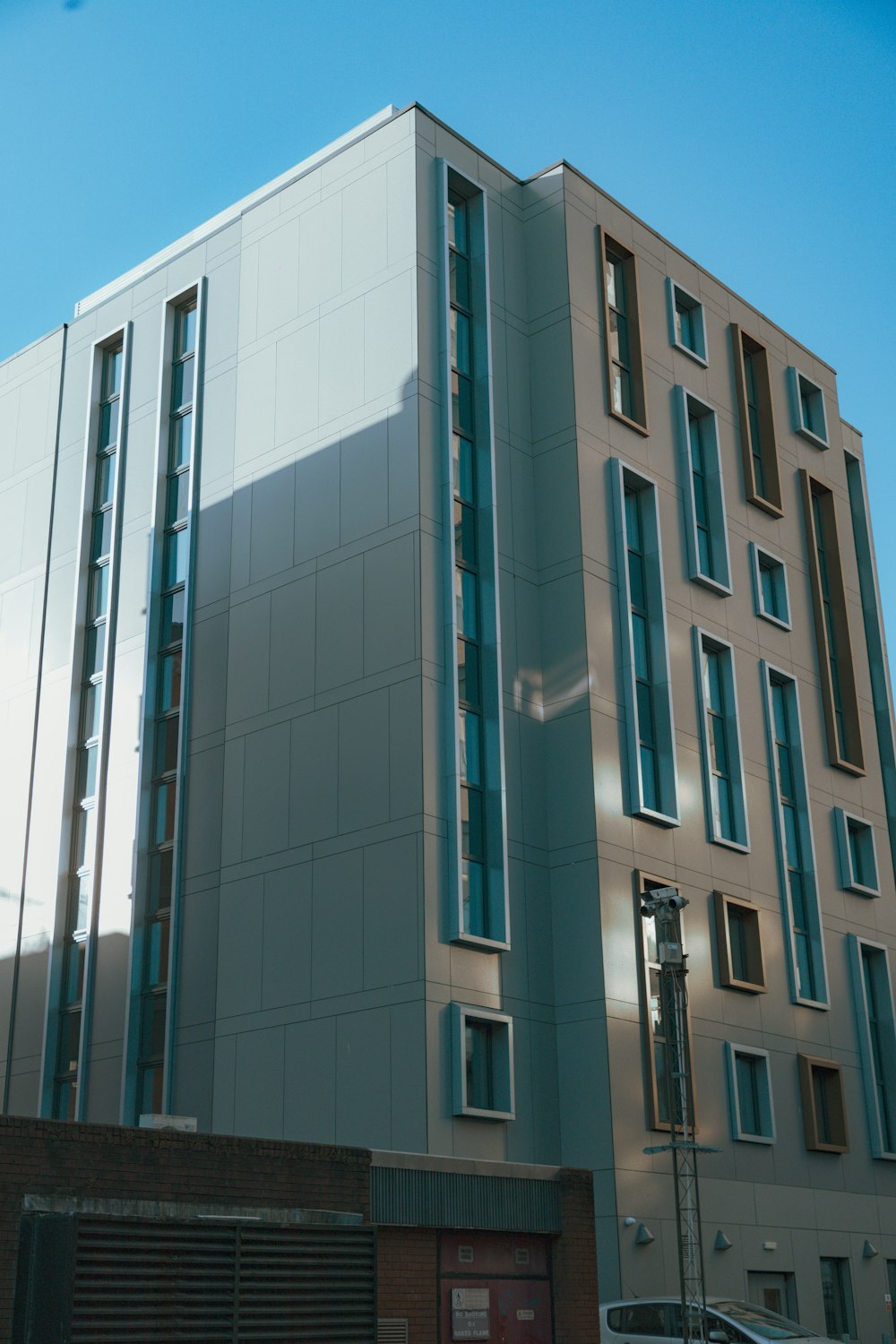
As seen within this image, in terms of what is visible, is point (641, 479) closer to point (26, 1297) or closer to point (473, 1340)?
point (473, 1340)

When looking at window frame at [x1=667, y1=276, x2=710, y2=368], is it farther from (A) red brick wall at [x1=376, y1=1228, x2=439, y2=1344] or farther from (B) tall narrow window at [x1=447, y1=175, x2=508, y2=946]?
(A) red brick wall at [x1=376, y1=1228, x2=439, y2=1344]

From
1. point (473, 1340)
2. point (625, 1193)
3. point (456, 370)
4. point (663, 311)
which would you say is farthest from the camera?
point (663, 311)

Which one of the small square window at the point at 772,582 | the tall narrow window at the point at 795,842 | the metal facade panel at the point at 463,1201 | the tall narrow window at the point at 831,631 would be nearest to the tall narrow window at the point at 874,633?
the tall narrow window at the point at 831,631

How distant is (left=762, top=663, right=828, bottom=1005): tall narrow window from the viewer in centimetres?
3647

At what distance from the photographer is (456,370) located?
114ft

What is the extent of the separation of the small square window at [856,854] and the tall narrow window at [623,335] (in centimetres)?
1201

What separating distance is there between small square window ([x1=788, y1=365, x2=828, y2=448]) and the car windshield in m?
27.4

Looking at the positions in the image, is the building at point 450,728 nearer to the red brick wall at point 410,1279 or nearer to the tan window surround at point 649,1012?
the tan window surround at point 649,1012

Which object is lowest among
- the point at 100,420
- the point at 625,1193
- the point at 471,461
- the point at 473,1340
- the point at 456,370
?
the point at 473,1340

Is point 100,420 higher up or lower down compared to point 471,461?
higher up

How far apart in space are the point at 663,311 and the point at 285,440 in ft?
37.3

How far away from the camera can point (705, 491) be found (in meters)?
39.5

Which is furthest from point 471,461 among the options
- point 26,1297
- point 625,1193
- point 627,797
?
point 26,1297

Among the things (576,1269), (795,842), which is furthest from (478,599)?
(576,1269)
